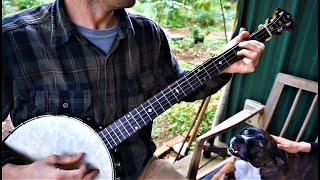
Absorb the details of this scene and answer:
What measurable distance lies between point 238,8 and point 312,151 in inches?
42.6

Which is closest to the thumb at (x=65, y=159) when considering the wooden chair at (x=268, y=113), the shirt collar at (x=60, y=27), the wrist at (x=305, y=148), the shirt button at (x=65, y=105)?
the shirt button at (x=65, y=105)

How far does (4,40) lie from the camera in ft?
3.80

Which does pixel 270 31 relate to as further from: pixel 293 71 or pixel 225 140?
pixel 225 140

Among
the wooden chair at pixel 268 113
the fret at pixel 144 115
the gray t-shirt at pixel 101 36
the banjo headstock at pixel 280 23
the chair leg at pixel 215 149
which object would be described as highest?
the banjo headstock at pixel 280 23

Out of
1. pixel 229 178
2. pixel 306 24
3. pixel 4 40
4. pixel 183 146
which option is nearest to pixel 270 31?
pixel 306 24

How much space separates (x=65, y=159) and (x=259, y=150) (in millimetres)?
938

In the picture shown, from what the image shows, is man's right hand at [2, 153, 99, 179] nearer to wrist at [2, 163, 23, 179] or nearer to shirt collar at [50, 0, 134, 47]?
wrist at [2, 163, 23, 179]

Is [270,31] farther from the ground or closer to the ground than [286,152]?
farther from the ground

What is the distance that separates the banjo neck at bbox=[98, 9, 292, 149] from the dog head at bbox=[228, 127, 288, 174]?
44cm

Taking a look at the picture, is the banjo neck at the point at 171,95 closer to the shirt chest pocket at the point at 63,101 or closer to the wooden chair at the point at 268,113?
the shirt chest pocket at the point at 63,101

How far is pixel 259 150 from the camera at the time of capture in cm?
145

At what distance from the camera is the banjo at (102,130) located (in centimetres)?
115

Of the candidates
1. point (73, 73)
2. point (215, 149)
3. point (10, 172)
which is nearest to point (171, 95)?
point (73, 73)

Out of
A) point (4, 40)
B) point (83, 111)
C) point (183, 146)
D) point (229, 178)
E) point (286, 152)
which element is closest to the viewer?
point (4, 40)
